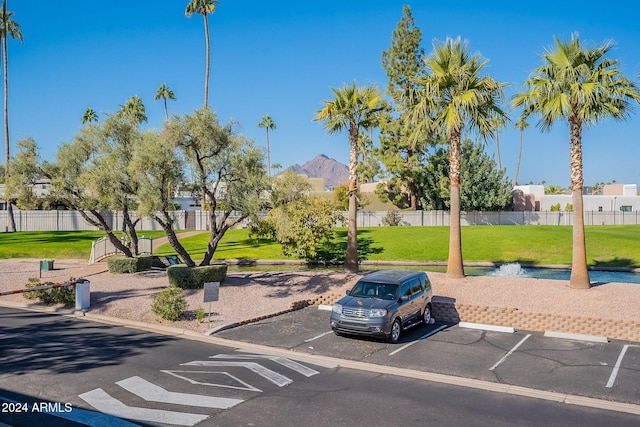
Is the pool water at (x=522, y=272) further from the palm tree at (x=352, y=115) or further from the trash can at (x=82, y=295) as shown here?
the trash can at (x=82, y=295)

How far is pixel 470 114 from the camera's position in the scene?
910 inches

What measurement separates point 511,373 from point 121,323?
13125 millimetres

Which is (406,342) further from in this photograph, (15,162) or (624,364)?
(15,162)

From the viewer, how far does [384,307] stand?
49.0ft

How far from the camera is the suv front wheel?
14.9 meters

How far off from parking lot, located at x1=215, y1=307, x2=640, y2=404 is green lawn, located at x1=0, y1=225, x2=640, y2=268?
75.0ft

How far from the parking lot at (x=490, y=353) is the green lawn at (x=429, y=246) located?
22.9m

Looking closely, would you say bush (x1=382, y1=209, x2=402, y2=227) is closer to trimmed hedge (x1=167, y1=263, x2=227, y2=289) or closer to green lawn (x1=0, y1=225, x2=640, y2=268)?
green lawn (x1=0, y1=225, x2=640, y2=268)

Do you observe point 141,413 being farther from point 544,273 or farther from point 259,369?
point 544,273

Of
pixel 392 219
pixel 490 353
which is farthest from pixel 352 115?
pixel 392 219

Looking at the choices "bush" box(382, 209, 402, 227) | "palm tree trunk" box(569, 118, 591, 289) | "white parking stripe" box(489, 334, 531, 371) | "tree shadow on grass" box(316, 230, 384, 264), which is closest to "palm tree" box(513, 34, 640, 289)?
"palm tree trunk" box(569, 118, 591, 289)

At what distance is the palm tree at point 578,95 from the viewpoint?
2002 cm

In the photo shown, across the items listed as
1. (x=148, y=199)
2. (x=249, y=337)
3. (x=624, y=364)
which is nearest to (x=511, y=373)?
(x=624, y=364)

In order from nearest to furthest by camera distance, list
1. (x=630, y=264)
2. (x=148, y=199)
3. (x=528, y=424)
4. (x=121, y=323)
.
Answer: (x=528, y=424) < (x=121, y=323) < (x=148, y=199) < (x=630, y=264)
